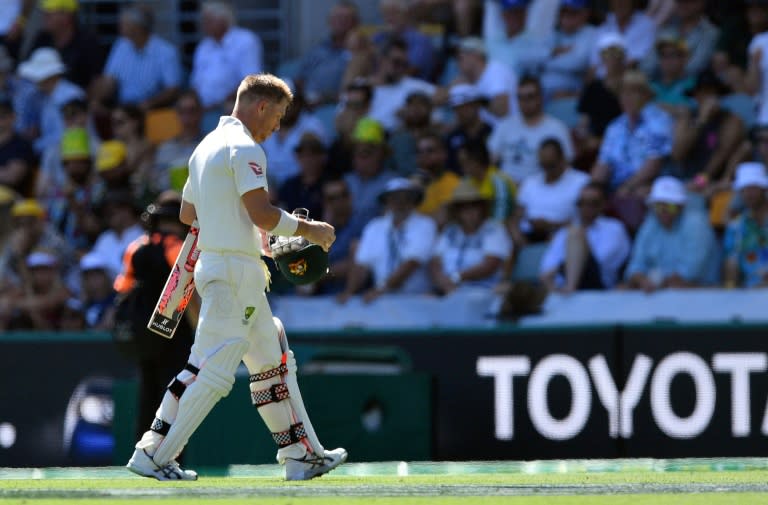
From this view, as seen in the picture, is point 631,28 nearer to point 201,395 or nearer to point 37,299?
point 37,299

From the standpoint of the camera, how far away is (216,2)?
1664 cm

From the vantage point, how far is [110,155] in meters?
15.4

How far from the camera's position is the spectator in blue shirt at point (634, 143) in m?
13.2

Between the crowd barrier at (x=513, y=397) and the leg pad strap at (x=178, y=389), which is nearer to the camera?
the leg pad strap at (x=178, y=389)

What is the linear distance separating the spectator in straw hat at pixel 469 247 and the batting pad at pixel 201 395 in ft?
18.0

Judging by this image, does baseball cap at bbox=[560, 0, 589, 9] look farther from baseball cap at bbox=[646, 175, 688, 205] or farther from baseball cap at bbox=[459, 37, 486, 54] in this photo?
baseball cap at bbox=[646, 175, 688, 205]

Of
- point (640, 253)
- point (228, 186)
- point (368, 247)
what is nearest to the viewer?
point (228, 186)

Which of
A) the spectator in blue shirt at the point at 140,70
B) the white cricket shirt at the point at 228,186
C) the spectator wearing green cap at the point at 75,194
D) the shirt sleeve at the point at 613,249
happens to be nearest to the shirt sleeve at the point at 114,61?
the spectator in blue shirt at the point at 140,70

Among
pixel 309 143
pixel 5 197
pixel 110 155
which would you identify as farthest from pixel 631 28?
pixel 5 197

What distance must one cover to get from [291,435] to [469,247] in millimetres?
5476

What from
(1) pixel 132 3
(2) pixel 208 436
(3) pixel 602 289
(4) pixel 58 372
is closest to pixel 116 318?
(2) pixel 208 436

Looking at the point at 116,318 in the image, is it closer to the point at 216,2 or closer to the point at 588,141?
the point at 588,141

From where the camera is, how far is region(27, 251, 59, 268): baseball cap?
14.2 m

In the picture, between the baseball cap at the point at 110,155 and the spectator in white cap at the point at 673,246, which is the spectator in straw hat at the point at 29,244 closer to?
the baseball cap at the point at 110,155
